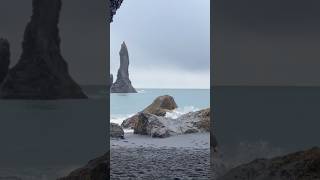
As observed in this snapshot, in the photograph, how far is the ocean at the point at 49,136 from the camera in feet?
25.2

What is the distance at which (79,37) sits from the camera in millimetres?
7773

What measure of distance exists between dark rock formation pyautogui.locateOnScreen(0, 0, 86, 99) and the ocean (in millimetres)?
212

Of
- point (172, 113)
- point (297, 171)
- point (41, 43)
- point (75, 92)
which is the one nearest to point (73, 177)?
point (75, 92)

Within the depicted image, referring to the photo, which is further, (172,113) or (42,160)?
(172,113)

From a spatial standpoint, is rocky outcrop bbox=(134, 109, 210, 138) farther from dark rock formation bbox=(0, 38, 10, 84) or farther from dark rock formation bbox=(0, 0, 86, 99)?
A: dark rock formation bbox=(0, 38, 10, 84)

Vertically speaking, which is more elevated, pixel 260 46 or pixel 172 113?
pixel 260 46

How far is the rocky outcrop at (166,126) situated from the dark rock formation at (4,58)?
12.6 metres

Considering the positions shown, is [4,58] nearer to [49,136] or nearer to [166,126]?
[49,136]

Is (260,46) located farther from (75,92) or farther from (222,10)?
(75,92)

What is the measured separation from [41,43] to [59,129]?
1611 mm

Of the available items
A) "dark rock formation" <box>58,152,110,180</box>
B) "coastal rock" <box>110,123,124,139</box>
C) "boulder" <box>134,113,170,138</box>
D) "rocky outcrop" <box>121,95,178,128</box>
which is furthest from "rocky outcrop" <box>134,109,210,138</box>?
"dark rock formation" <box>58,152,110,180</box>

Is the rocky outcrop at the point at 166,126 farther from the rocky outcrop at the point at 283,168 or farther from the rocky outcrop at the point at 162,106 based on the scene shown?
the rocky outcrop at the point at 283,168

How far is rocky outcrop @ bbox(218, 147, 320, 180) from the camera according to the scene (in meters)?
7.60

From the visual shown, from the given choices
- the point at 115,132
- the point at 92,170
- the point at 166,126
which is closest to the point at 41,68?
the point at 92,170
